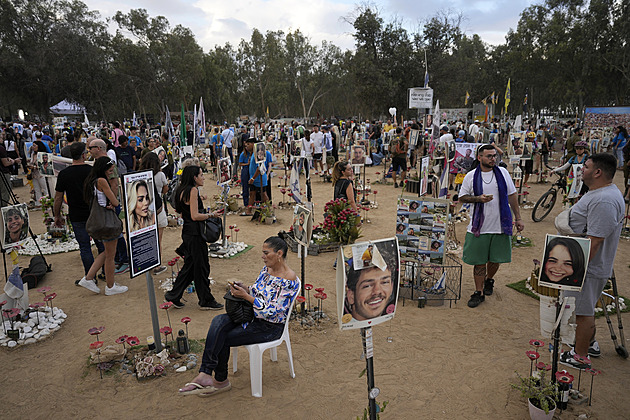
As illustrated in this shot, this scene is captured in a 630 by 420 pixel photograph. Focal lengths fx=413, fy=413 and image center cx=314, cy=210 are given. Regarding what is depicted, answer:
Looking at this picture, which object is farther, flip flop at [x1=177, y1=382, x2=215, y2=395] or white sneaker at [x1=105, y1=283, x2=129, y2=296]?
white sneaker at [x1=105, y1=283, x2=129, y2=296]

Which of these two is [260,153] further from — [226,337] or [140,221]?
[226,337]

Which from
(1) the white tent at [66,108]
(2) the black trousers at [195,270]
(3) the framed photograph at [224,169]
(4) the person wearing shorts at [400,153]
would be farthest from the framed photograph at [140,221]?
(1) the white tent at [66,108]

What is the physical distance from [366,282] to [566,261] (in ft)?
5.89

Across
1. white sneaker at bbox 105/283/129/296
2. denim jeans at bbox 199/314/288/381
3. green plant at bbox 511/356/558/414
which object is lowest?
green plant at bbox 511/356/558/414

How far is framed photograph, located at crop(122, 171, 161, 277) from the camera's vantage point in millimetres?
3701

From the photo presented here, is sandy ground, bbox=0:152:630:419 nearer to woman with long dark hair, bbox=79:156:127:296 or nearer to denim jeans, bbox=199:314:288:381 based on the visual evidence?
denim jeans, bbox=199:314:288:381

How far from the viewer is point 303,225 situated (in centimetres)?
482

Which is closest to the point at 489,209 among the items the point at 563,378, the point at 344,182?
the point at 563,378

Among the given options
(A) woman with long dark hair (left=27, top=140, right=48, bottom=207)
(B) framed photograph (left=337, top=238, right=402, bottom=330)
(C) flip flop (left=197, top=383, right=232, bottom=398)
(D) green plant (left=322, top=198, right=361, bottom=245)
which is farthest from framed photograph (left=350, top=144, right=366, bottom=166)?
(B) framed photograph (left=337, top=238, right=402, bottom=330)

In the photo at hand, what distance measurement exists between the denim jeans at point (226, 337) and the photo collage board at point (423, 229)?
2.59m

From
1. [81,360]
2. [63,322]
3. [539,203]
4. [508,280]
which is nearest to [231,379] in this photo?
[81,360]

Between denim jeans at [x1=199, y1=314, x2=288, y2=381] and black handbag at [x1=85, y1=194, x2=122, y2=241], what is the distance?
2563mm

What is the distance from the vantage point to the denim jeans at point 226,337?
3637 mm

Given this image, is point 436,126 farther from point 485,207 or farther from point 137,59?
point 137,59
